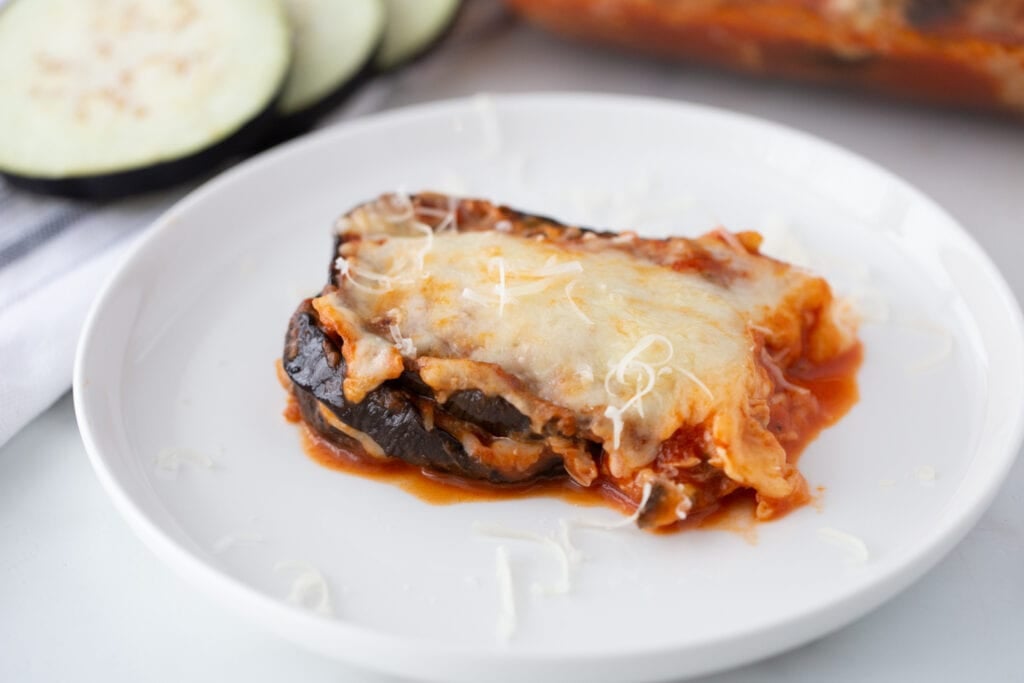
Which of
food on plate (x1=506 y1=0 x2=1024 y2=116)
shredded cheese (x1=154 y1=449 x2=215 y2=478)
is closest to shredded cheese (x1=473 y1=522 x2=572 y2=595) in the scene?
shredded cheese (x1=154 y1=449 x2=215 y2=478)

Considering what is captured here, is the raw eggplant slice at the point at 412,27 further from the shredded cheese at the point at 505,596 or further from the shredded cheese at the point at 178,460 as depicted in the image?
the shredded cheese at the point at 505,596

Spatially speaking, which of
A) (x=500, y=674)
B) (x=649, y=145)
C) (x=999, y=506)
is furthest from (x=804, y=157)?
(x=500, y=674)

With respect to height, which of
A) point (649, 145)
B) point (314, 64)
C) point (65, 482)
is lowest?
point (65, 482)

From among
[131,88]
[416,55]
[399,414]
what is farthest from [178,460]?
[416,55]

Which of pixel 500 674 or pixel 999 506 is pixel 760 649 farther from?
pixel 999 506

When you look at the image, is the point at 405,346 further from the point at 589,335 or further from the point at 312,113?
the point at 312,113

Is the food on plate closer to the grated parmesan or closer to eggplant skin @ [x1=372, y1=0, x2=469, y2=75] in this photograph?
eggplant skin @ [x1=372, y1=0, x2=469, y2=75]
